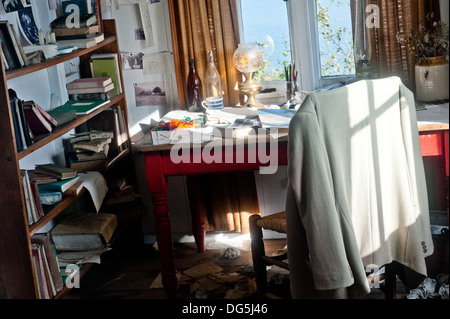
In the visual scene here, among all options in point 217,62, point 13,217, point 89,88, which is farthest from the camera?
point 217,62

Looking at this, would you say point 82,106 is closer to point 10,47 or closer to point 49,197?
point 49,197

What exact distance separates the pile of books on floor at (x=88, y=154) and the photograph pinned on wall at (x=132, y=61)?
0.57 m

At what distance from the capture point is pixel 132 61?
3.54m

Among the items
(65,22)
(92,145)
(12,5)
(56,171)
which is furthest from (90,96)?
(12,5)

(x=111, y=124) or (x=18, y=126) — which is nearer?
(x=18, y=126)

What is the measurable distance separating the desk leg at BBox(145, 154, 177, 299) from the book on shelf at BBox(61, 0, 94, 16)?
0.91 meters

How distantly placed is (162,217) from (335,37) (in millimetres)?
1404

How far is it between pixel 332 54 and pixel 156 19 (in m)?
1.00

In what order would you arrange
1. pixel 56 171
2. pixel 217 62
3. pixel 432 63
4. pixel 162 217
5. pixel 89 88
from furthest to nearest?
pixel 217 62
pixel 89 88
pixel 432 63
pixel 162 217
pixel 56 171

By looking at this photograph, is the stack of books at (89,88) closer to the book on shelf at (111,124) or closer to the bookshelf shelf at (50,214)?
the book on shelf at (111,124)

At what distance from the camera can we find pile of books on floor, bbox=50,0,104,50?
297 cm

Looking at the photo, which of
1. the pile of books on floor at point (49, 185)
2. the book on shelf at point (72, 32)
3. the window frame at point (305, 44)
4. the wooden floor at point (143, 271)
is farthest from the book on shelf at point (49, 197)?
the window frame at point (305, 44)

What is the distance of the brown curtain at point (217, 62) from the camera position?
337 cm
